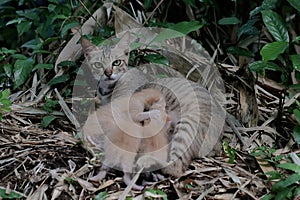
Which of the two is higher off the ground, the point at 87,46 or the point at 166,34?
the point at 166,34

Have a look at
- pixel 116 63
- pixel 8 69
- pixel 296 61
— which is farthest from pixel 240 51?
pixel 8 69

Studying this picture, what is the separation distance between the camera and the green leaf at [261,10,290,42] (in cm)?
285

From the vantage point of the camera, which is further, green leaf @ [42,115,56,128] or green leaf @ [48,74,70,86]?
green leaf @ [48,74,70,86]

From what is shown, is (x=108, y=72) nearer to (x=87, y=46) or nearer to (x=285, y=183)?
(x=87, y=46)

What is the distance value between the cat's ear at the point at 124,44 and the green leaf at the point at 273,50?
89 cm

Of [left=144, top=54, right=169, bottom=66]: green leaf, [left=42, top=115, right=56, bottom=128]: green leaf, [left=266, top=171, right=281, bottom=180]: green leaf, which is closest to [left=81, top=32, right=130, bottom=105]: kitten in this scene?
[left=144, top=54, right=169, bottom=66]: green leaf

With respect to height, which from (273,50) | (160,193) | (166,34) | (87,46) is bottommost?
(160,193)

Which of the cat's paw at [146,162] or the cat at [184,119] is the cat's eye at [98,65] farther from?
the cat's paw at [146,162]

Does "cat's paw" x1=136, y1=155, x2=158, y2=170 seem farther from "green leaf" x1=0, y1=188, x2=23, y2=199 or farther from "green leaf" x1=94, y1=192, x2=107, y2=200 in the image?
"green leaf" x1=0, y1=188, x2=23, y2=199

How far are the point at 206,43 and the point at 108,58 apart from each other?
3.57ft

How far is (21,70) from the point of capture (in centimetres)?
339

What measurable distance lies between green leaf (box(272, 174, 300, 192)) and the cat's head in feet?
4.18

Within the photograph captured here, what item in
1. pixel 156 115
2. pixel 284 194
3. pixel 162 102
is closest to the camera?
pixel 284 194

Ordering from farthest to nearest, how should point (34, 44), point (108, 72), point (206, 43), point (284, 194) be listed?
point (206, 43)
point (34, 44)
point (108, 72)
point (284, 194)
